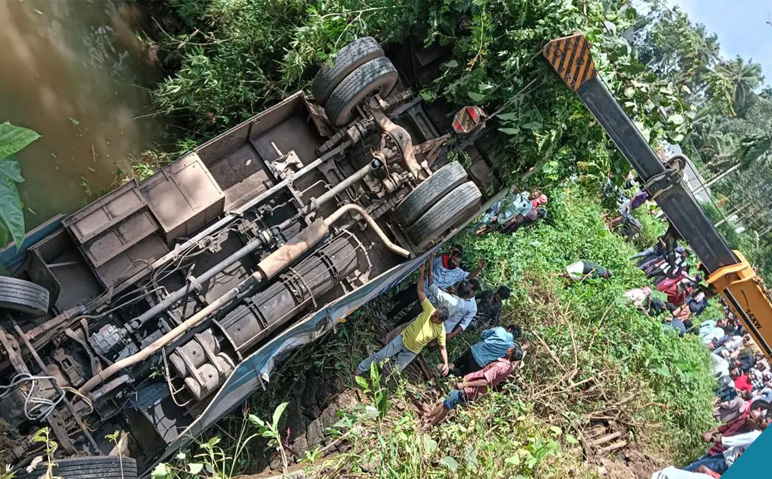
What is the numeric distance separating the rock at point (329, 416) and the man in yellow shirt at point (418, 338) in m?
0.45

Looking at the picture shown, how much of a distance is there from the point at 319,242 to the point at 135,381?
1.97 m

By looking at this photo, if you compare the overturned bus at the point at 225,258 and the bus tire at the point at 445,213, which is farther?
the bus tire at the point at 445,213

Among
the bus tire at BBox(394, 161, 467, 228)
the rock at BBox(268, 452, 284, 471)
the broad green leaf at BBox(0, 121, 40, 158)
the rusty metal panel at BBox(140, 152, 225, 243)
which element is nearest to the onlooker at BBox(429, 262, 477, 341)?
the bus tire at BBox(394, 161, 467, 228)

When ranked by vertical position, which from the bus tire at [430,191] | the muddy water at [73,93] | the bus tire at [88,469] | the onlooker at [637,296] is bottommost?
the onlooker at [637,296]

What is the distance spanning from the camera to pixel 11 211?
2.85m

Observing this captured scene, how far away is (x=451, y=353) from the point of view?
6742 mm

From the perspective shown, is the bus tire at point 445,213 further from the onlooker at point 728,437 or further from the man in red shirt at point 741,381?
the man in red shirt at point 741,381

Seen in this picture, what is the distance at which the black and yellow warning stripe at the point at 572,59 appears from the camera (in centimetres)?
488

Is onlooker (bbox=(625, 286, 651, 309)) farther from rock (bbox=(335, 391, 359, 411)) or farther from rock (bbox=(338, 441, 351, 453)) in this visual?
rock (bbox=(338, 441, 351, 453))

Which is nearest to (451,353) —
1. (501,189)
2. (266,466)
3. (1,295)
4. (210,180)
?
(501,189)

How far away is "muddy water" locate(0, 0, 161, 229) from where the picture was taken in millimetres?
5719

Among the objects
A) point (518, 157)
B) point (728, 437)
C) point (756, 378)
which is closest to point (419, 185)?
point (518, 157)

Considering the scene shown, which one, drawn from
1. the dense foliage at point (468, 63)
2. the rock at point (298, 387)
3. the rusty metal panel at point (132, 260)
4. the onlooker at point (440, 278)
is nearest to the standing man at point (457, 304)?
the onlooker at point (440, 278)

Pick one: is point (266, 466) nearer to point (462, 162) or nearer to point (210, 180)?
point (210, 180)
